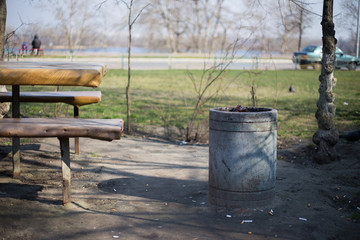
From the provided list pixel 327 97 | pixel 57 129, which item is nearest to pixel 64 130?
pixel 57 129

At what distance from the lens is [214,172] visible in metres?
4.29

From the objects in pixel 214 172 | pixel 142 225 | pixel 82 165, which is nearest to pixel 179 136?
pixel 82 165

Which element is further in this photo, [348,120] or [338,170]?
[348,120]

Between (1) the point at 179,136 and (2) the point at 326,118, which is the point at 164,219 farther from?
(1) the point at 179,136

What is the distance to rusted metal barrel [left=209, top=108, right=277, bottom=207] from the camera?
161 inches

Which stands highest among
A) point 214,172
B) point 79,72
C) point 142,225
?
point 79,72

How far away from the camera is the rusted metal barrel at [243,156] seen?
13.4 ft

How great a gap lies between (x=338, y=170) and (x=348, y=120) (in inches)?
142

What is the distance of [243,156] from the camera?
13.5 ft

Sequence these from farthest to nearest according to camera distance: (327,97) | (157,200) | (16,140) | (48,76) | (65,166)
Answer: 1. (327,97)
2. (16,140)
3. (157,200)
4. (65,166)
5. (48,76)

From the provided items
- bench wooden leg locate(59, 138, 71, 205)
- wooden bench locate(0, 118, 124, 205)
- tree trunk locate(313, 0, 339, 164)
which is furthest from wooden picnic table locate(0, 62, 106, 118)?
tree trunk locate(313, 0, 339, 164)

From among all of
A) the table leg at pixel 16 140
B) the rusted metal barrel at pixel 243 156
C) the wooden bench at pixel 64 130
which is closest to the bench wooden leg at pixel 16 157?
the table leg at pixel 16 140

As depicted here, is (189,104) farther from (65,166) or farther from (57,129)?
(57,129)

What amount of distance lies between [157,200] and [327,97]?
3062mm
